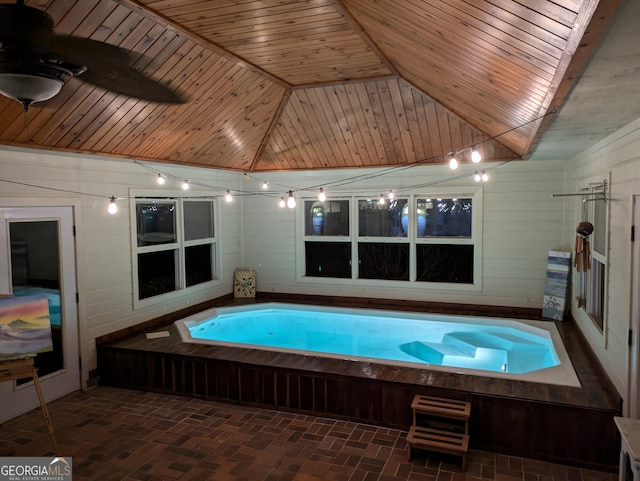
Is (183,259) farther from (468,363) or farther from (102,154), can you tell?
(468,363)

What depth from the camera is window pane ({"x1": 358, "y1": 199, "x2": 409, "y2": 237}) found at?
804 centimetres

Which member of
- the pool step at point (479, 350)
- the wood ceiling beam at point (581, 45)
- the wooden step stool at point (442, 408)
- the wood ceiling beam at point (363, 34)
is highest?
the wood ceiling beam at point (363, 34)

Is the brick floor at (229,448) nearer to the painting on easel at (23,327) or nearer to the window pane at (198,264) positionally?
the painting on easel at (23,327)

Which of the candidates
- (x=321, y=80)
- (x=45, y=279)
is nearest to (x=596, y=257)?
(x=321, y=80)

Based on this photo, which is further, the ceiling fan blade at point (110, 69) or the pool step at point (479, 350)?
the pool step at point (479, 350)

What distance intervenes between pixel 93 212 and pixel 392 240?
4611 mm

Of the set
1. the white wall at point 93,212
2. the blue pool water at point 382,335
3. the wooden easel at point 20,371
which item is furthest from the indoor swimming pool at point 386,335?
the wooden easel at point 20,371

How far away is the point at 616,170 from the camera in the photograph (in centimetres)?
425

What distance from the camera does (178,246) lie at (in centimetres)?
730

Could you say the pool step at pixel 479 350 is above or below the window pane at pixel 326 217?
below

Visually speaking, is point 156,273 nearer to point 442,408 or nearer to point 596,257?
point 442,408

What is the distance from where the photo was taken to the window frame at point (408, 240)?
745 centimetres

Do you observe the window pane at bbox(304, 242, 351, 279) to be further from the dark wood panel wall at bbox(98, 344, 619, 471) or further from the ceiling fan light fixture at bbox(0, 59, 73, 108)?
the ceiling fan light fixture at bbox(0, 59, 73, 108)

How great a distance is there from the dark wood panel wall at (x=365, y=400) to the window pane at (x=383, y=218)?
384 cm
